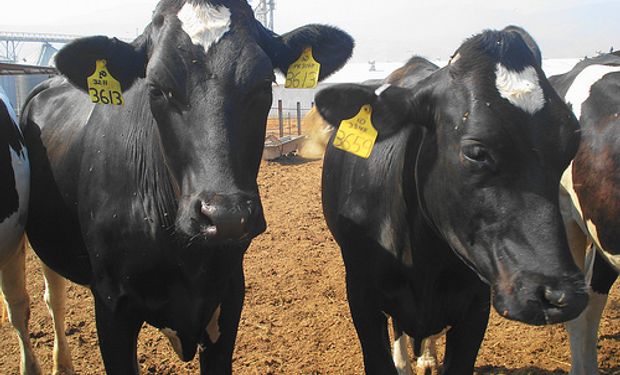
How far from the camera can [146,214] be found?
275cm

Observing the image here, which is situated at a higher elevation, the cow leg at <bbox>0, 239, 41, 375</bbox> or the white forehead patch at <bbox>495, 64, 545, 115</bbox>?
the white forehead patch at <bbox>495, 64, 545, 115</bbox>

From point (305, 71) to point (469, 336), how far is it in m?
1.61

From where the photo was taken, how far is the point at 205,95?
224 cm

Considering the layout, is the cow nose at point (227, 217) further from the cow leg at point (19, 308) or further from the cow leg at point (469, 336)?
the cow leg at point (19, 308)

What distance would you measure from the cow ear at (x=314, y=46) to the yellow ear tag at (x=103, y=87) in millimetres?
703

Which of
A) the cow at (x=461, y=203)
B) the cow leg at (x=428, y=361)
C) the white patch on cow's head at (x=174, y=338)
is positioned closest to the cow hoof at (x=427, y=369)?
the cow leg at (x=428, y=361)

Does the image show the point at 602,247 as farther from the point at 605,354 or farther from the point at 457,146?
the point at 457,146

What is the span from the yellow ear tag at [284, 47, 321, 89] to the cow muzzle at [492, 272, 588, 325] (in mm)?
1351

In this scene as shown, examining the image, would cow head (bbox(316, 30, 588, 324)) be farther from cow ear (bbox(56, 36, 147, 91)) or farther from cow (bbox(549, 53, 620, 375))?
cow (bbox(549, 53, 620, 375))

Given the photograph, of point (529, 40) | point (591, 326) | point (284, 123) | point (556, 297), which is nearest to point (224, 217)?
point (556, 297)

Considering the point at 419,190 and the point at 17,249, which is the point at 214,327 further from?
the point at 17,249

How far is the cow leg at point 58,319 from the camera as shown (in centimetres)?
421

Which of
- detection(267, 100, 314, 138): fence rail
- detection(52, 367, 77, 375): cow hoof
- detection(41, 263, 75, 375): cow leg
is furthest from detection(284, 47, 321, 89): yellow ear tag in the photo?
detection(267, 100, 314, 138): fence rail

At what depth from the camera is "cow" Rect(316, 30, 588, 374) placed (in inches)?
84.2
